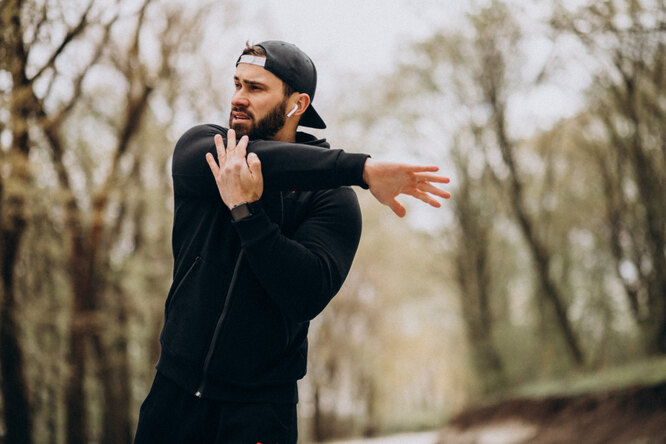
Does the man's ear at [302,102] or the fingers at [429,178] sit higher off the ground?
the man's ear at [302,102]

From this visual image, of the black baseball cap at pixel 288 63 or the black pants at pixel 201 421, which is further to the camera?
the black baseball cap at pixel 288 63

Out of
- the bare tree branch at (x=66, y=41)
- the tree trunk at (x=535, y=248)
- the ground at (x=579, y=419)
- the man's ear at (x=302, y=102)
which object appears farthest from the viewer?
the tree trunk at (x=535, y=248)

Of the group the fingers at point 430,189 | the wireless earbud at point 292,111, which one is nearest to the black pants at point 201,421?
the fingers at point 430,189

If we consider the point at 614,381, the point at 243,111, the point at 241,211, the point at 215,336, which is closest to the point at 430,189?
the point at 241,211

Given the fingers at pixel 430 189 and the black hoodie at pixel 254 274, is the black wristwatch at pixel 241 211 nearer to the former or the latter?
the black hoodie at pixel 254 274

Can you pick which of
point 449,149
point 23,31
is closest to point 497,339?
point 449,149

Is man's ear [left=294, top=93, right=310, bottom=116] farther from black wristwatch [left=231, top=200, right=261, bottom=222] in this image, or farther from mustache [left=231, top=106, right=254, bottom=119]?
black wristwatch [left=231, top=200, right=261, bottom=222]

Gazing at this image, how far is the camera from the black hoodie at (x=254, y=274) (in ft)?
6.09

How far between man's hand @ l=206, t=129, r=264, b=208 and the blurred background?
3.80 m

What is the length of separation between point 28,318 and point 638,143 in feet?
32.3

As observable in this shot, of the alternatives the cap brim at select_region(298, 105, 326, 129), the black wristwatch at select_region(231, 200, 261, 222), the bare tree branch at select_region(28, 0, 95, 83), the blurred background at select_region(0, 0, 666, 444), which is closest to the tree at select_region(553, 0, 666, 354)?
the blurred background at select_region(0, 0, 666, 444)

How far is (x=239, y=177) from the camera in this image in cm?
184

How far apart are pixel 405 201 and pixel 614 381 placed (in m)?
11.0

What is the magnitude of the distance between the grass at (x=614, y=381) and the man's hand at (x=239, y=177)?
7.59 meters
